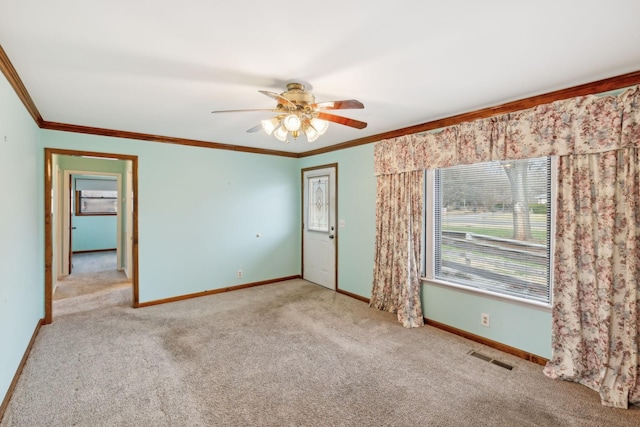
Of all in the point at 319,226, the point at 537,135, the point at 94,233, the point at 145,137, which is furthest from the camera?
the point at 94,233

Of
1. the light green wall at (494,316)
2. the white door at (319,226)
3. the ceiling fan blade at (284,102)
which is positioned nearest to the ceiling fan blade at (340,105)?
the ceiling fan blade at (284,102)

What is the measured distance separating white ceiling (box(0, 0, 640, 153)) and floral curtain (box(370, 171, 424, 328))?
3.72 ft

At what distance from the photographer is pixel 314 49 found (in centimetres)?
194

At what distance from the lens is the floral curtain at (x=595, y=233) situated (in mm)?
2240

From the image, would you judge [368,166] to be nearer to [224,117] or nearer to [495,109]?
[495,109]

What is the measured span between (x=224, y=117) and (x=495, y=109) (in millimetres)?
2744

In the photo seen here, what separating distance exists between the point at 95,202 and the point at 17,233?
7.73m

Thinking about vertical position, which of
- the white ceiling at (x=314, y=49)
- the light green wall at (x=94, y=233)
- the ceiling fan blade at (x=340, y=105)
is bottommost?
the light green wall at (x=94, y=233)

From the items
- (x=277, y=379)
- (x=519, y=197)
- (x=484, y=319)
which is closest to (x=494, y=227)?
(x=519, y=197)

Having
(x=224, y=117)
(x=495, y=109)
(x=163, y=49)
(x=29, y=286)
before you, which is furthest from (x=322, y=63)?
(x=29, y=286)

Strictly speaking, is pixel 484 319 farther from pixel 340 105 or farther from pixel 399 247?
pixel 340 105

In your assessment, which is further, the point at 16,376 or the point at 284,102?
the point at 16,376

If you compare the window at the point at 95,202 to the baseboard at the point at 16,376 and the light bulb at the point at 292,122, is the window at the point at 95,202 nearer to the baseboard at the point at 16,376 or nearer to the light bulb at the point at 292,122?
the baseboard at the point at 16,376

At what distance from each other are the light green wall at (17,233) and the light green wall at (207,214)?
910mm
